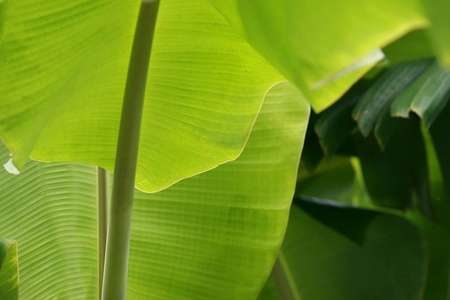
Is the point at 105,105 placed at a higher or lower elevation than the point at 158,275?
higher

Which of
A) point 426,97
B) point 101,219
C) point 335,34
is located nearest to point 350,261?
point 426,97

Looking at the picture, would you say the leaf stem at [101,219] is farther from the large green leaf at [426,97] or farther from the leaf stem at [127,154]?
the large green leaf at [426,97]

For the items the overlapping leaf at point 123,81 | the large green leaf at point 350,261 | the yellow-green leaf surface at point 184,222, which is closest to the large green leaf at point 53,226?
the yellow-green leaf surface at point 184,222

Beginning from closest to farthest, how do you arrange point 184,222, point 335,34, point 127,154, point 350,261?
point 335,34, point 127,154, point 184,222, point 350,261

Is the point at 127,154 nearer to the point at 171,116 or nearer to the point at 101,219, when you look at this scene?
the point at 171,116

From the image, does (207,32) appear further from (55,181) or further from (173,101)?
(55,181)

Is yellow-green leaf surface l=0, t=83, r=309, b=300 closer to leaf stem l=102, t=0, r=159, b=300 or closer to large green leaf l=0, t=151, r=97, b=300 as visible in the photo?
large green leaf l=0, t=151, r=97, b=300

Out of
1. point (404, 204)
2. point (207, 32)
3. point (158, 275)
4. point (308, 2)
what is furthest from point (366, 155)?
point (308, 2)
